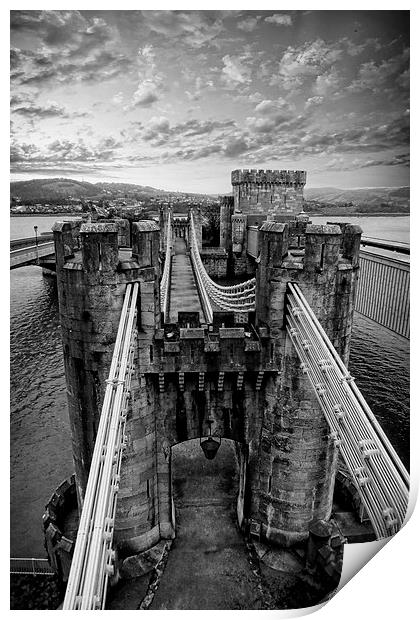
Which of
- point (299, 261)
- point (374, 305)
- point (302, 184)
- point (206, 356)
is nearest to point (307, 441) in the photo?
point (206, 356)

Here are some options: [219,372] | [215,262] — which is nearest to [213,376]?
[219,372]

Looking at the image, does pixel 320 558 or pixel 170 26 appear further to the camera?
pixel 320 558

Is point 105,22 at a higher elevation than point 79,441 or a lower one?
higher

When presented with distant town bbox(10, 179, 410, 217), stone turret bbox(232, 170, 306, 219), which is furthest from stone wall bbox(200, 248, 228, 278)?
distant town bbox(10, 179, 410, 217)

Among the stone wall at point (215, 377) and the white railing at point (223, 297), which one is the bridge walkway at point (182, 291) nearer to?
the white railing at point (223, 297)

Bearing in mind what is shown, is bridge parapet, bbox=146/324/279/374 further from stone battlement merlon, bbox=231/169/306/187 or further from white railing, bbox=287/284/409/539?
stone battlement merlon, bbox=231/169/306/187

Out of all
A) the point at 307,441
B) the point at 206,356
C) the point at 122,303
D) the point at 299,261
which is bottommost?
the point at 307,441

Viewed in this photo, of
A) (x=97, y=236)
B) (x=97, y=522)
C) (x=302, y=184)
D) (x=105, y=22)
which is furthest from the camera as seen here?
(x=302, y=184)

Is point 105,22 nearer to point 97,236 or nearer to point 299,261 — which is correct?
point 97,236
